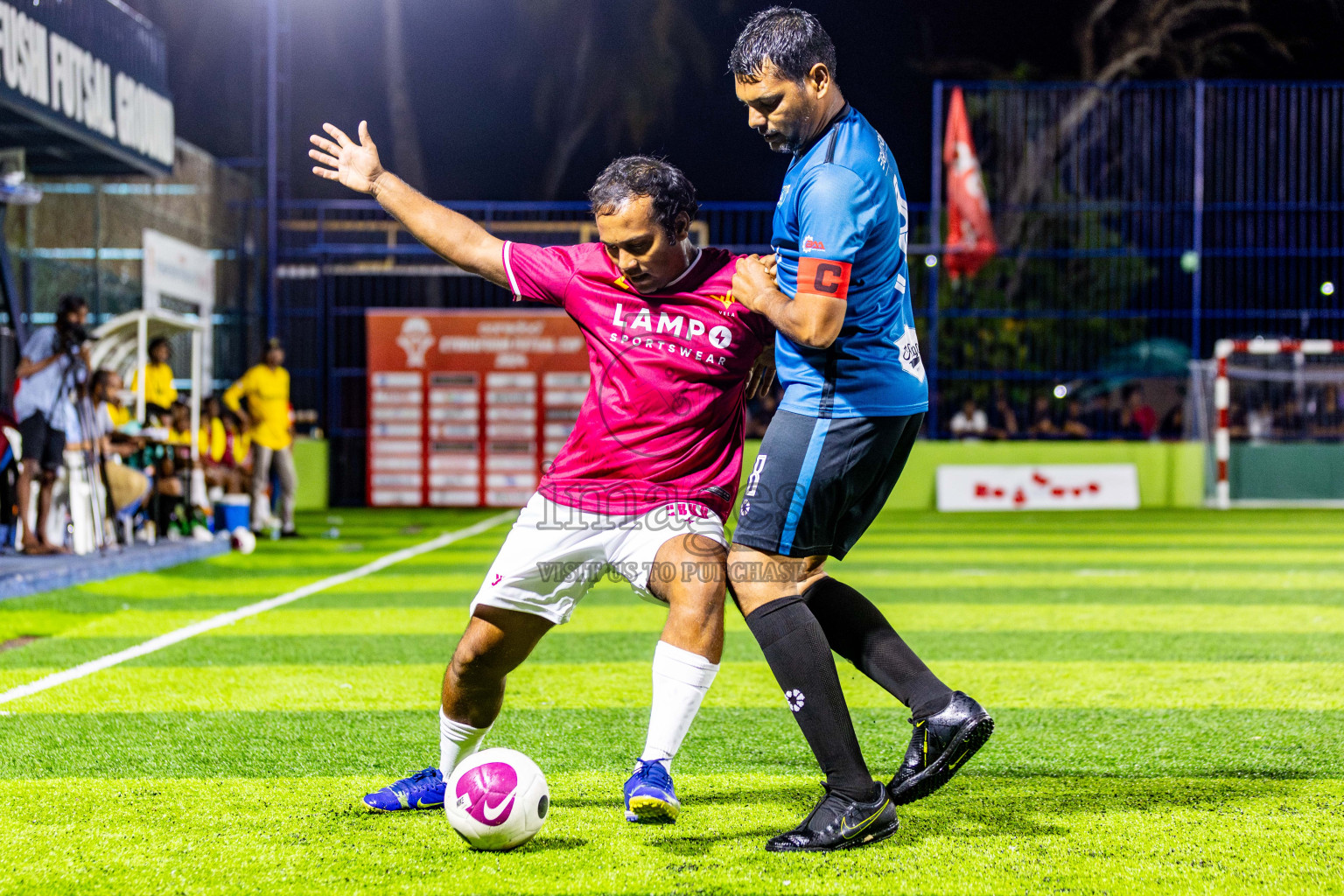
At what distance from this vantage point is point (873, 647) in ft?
10.8

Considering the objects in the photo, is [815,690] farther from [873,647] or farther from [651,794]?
[651,794]

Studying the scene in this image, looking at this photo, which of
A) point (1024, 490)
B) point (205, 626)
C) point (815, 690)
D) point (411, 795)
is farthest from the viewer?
point (1024, 490)

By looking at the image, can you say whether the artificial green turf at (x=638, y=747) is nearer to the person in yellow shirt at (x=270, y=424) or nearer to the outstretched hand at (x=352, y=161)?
the outstretched hand at (x=352, y=161)

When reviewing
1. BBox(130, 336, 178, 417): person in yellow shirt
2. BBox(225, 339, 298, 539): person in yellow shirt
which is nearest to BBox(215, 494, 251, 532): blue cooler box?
BBox(225, 339, 298, 539): person in yellow shirt

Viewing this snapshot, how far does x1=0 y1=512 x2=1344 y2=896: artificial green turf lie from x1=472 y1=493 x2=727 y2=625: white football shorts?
2.00 ft

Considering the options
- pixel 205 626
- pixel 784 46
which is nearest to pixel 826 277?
pixel 784 46

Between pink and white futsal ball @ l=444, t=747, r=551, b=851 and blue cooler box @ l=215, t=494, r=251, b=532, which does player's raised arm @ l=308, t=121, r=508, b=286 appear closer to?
pink and white futsal ball @ l=444, t=747, r=551, b=851

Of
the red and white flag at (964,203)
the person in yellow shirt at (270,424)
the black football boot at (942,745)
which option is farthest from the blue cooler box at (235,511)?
the red and white flag at (964,203)

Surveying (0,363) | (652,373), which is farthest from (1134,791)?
(0,363)

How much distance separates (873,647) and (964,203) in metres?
16.4

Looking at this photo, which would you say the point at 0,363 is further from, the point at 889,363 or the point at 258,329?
the point at 889,363

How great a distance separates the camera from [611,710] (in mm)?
4969

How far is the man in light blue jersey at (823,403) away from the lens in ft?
9.79

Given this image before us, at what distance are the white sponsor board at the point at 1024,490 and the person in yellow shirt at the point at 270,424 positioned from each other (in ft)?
31.9
